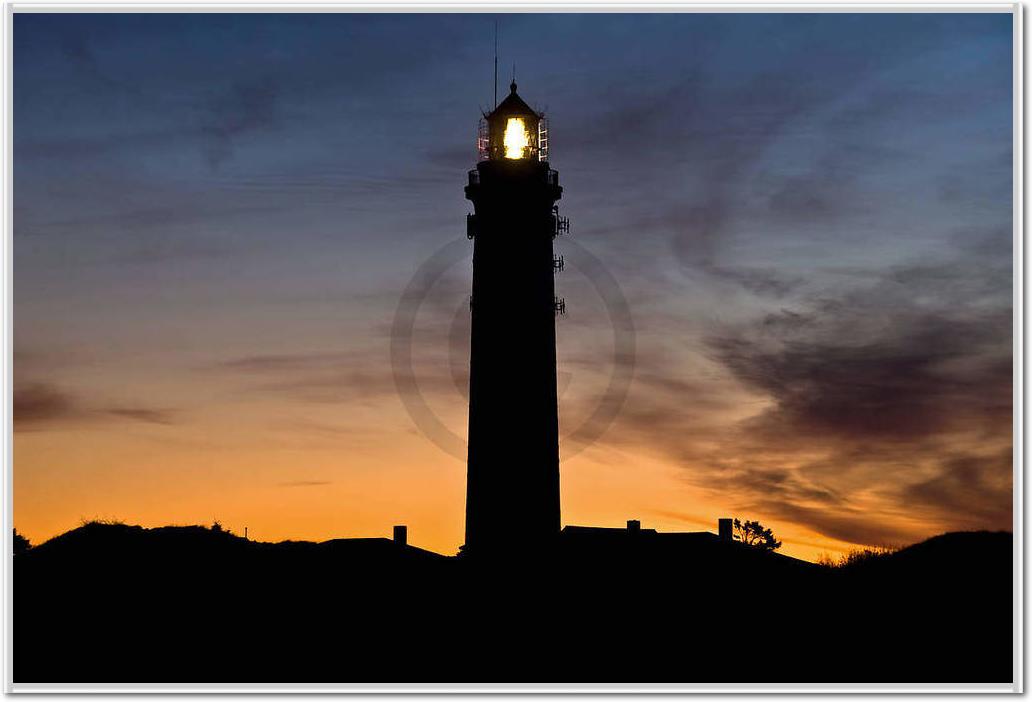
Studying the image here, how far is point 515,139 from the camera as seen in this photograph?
62.8 meters

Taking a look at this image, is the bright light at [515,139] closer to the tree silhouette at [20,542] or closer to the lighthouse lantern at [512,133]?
the lighthouse lantern at [512,133]

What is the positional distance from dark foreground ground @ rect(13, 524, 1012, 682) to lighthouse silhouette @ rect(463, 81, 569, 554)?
447cm

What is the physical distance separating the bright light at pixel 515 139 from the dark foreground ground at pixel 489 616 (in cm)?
1662

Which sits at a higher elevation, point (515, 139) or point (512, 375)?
point (515, 139)

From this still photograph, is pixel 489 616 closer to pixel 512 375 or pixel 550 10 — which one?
pixel 512 375

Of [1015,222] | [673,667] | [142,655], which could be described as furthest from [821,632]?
[142,655]

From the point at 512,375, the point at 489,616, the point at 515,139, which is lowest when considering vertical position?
the point at 489,616

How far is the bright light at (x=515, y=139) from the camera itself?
6266 cm

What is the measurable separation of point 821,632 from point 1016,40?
59.8 ft

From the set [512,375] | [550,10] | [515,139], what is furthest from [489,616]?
[515,139]

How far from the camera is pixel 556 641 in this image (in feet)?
153

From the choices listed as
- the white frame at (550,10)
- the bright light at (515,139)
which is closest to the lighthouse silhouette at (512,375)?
the bright light at (515,139)

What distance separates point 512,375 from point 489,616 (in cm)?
1287
